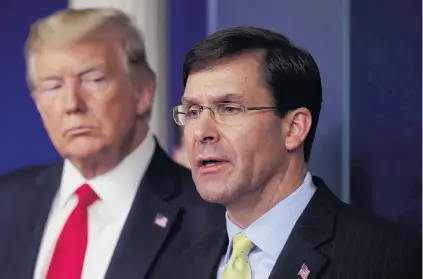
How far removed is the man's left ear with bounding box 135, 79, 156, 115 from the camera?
1.69 meters

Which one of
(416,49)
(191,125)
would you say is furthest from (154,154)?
(416,49)

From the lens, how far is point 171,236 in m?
1.64

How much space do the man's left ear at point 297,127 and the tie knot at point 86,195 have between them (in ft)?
1.39

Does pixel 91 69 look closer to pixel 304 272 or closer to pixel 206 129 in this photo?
pixel 206 129

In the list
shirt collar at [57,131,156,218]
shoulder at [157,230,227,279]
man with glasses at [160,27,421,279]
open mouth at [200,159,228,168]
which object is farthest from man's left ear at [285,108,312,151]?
shirt collar at [57,131,156,218]

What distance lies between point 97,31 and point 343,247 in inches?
25.1

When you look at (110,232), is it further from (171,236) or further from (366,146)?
(366,146)

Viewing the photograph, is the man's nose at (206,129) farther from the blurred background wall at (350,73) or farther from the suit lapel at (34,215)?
the suit lapel at (34,215)

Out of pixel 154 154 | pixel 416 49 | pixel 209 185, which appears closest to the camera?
pixel 209 185

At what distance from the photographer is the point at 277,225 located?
1.48 meters

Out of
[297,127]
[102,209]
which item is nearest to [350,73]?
[297,127]

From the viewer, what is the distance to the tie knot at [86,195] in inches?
66.1

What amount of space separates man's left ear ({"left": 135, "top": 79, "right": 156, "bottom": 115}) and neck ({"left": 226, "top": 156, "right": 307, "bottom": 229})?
31 cm

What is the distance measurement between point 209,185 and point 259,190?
0.30 feet
